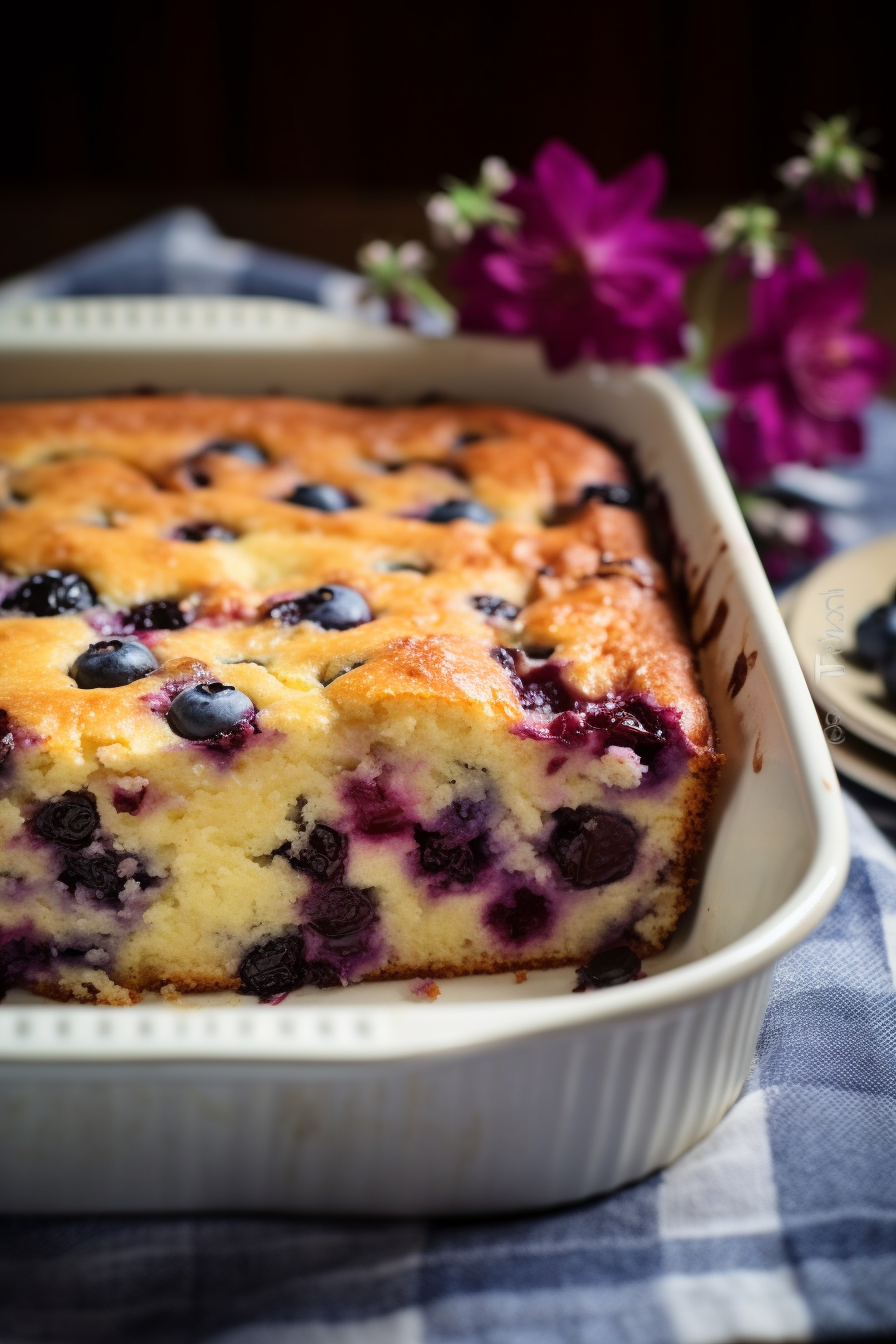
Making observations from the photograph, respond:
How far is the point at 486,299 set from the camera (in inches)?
102

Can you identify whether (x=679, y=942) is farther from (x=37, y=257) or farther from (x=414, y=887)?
(x=37, y=257)

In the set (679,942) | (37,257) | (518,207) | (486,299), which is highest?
(518,207)

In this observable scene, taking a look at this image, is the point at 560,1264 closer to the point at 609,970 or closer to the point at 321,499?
the point at 609,970

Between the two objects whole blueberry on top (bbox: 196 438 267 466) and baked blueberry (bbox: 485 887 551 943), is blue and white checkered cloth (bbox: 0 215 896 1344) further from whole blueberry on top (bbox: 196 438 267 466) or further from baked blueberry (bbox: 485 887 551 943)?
whole blueberry on top (bbox: 196 438 267 466)

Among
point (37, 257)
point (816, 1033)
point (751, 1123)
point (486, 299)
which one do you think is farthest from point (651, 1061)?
point (37, 257)

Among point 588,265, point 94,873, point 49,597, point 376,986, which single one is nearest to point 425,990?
point 376,986

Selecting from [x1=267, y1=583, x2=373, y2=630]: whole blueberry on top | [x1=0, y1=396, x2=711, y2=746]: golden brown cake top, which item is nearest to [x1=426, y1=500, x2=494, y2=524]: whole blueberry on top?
[x1=0, y1=396, x2=711, y2=746]: golden brown cake top

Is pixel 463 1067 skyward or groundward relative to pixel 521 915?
skyward

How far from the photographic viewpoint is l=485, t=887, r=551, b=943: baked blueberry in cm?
177

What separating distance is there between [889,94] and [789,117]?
0.30 meters

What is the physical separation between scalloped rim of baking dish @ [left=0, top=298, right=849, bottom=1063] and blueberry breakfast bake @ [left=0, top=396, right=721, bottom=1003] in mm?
75

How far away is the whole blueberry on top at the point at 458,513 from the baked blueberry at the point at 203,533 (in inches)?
12.1

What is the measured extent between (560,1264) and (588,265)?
177 centimetres

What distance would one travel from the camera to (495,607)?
188 centimetres
